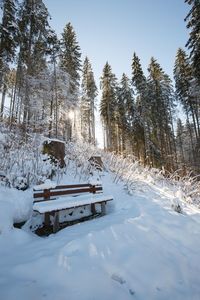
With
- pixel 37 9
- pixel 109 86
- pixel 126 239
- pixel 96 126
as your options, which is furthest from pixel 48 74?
pixel 126 239

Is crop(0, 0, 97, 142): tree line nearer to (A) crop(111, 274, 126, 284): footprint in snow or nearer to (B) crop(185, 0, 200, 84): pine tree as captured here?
(A) crop(111, 274, 126, 284): footprint in snow

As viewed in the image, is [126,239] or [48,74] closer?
[126,239]

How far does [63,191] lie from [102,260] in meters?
2.71

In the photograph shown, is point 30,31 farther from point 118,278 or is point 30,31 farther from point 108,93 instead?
point 118,278

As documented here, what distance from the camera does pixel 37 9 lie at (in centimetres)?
1366

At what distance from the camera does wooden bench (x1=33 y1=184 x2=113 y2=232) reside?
4.07 m

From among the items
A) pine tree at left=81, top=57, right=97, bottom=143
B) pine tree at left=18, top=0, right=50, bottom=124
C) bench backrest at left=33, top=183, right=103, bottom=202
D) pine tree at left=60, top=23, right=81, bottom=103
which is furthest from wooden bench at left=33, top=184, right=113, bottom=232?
pine tree at left=81, top=57, right=97, bottom=143

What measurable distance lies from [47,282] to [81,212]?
11.5 feet

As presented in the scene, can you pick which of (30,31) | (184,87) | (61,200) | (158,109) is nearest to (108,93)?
(158,109)

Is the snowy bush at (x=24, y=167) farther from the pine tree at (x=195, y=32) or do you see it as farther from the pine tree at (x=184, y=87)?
the pine tree at (x=184, y=87)

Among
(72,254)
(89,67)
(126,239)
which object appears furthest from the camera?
(89,67)

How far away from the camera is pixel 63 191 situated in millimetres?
5301

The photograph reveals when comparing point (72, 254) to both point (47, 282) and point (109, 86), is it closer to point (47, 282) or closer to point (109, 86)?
point (47, 282)

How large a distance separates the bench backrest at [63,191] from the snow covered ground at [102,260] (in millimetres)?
413
